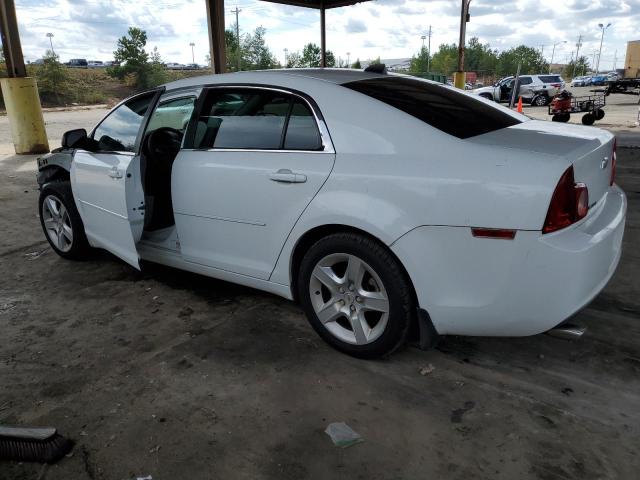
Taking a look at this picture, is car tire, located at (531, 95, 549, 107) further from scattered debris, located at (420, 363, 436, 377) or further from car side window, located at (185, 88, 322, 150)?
scattered debris, located at (420, 363, 436, 377)

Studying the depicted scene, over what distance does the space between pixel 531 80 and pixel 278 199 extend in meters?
26.5

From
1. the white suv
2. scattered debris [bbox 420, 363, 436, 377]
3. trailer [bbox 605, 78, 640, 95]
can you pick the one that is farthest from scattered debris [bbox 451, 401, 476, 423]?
the white suv

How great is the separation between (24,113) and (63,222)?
9194 mm

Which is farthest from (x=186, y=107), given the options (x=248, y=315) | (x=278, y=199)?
(x=248, y=315)

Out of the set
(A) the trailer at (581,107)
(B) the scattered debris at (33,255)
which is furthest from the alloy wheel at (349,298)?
(A) the trailer at (581,107)

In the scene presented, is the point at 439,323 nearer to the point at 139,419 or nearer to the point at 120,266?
the point at 139,419

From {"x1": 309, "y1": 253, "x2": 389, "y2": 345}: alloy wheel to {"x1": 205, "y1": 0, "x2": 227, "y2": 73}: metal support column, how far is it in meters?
12.7

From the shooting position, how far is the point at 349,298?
2.80 m

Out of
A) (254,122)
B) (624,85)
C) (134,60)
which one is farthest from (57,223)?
(134,60)

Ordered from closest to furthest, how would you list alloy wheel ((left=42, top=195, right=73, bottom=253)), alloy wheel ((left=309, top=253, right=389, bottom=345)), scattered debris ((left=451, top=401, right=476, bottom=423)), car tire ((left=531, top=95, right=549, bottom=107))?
scattered debris ((left=451, top=401, right=476, bottom=423)) → alloy wheel ((left=309, top=253, right=389, bottom=345)) → alloy wheel ((left=42, top=195, right=73, bottom=253)) → car tire ((left=531, top=95, right=549, bottom=107))

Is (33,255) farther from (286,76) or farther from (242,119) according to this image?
(286,76)

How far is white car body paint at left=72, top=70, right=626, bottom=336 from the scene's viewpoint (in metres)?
2.22

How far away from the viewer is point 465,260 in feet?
7.68

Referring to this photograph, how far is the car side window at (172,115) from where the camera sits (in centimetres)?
354
